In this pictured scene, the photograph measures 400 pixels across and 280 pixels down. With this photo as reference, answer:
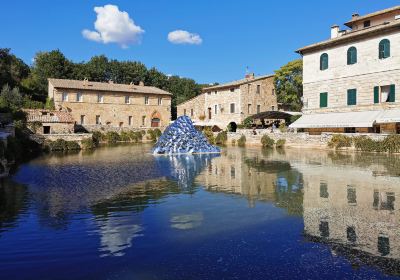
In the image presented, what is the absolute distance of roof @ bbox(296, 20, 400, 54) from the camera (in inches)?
1095

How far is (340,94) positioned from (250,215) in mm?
25997

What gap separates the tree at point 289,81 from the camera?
50.1 meters

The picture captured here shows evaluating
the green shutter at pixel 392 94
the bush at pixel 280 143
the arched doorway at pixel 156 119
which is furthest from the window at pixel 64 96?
the green shutter at pixel 392 94

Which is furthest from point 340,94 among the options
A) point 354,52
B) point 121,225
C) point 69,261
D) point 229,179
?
point 69,261

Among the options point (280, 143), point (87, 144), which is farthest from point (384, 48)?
point (87, 144)

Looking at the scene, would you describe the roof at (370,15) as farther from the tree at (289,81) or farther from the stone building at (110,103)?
the stone building at (110,103)

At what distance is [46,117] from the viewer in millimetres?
38031

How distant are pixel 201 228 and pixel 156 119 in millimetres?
49002

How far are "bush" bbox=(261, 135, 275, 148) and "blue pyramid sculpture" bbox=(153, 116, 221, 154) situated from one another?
24.7 ft

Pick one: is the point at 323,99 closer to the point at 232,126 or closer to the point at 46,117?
the point at 232,126

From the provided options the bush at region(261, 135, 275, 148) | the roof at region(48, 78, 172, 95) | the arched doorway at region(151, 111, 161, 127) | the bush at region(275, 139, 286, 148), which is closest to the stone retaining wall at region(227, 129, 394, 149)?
the bush at region(275, 139, 286, 148)

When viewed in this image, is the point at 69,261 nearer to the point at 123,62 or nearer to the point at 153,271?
the point at 153,271

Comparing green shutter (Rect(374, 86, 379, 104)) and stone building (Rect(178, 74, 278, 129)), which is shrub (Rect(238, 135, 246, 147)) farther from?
green shutter (Rect(374, 86, 379, 104))

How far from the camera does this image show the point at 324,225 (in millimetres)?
8258
